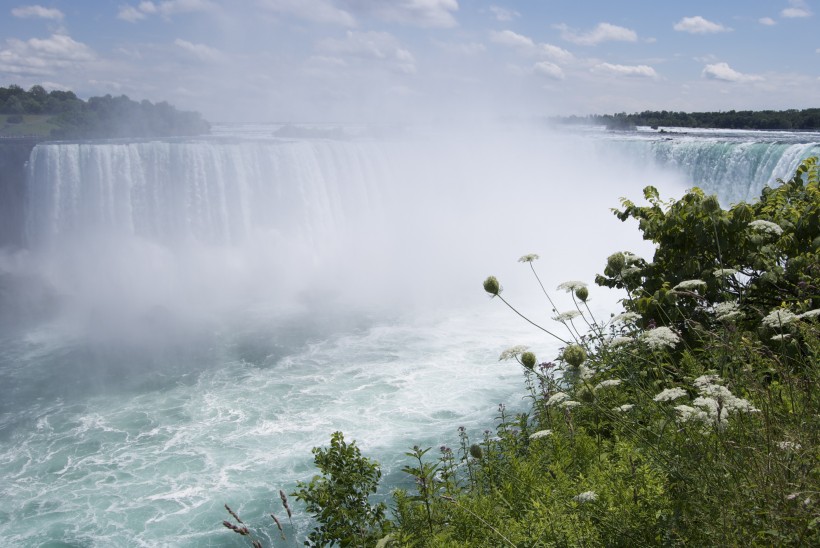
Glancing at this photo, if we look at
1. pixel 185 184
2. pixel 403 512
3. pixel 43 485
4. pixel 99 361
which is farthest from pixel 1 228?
pixel 403 512

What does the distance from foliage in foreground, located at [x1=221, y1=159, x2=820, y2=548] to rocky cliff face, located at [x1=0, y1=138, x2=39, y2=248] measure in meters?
22.3

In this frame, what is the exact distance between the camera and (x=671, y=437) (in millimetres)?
2582

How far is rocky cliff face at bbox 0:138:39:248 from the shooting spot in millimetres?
21688

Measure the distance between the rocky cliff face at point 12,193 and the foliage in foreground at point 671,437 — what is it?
22323 mm

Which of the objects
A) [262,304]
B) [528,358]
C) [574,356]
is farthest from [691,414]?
[262,304]

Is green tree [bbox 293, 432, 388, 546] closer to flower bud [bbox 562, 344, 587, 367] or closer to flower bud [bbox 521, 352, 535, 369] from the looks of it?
flower bud [bbox 521, 352, 535, 369]

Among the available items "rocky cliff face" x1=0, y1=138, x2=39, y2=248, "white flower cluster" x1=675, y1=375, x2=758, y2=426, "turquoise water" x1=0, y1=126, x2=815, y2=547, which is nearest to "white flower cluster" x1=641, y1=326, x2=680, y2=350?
"white flower cluster" x1=675, y1=375, x2=758, y2=426

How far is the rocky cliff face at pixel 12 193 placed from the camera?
21688 millimetres

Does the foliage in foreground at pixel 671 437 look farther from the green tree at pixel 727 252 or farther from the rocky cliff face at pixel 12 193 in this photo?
the rocky cliff face at pixel 12 193

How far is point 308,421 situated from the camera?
10.4 meters

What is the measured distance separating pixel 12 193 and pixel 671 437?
24468 millimetres

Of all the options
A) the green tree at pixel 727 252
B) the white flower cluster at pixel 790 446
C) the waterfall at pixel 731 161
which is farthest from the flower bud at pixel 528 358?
the waterfall at pixel 731 161

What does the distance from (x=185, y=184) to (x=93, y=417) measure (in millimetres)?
12287

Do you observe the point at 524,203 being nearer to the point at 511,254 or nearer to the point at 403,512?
the point at 511,254
